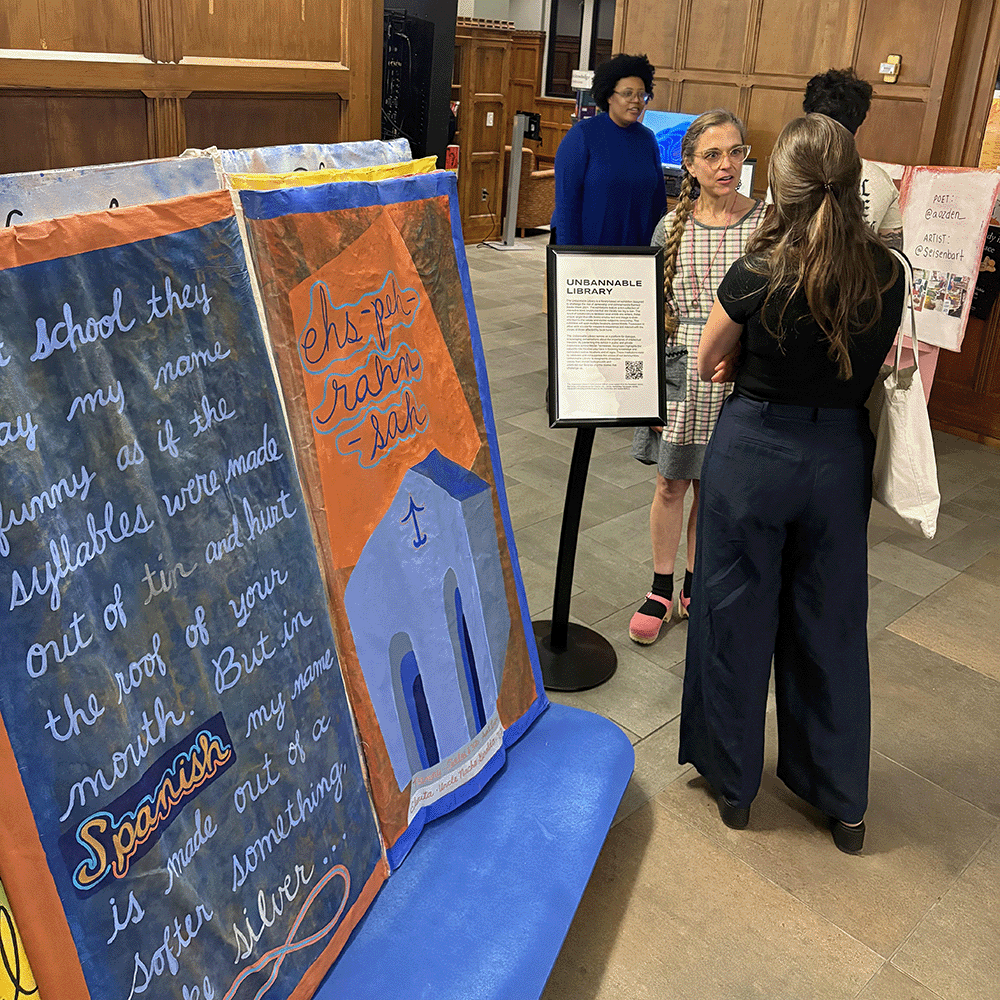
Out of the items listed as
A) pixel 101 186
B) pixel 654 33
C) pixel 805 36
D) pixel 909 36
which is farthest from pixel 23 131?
pixel 654 33

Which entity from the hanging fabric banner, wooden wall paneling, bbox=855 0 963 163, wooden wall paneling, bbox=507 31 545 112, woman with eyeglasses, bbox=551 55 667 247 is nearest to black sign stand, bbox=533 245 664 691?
the hanging fabric banner

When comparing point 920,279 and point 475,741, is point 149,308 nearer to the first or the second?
point 475,741

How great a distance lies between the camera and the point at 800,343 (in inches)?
77.9

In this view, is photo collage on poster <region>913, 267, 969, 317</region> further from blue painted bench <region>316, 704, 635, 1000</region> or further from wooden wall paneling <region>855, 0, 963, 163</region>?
blue painted bench <region>316, 704, 635, 1000</region>

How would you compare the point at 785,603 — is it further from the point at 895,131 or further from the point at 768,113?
the point at 768,113

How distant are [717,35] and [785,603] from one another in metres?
4.80

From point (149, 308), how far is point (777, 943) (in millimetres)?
1773

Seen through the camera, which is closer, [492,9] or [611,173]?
[611,173]

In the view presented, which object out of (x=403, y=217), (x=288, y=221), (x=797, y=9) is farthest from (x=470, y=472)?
(x=797, y=9)

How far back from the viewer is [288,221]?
5.10 ft

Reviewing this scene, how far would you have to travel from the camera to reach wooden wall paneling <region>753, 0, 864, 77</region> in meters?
5.29

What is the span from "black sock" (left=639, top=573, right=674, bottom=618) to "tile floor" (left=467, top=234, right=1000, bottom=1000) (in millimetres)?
94

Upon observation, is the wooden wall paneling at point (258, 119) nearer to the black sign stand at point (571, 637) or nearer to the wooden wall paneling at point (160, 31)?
the wooden wall paneling at point (160, 31)

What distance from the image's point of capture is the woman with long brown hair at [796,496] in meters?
1.92
